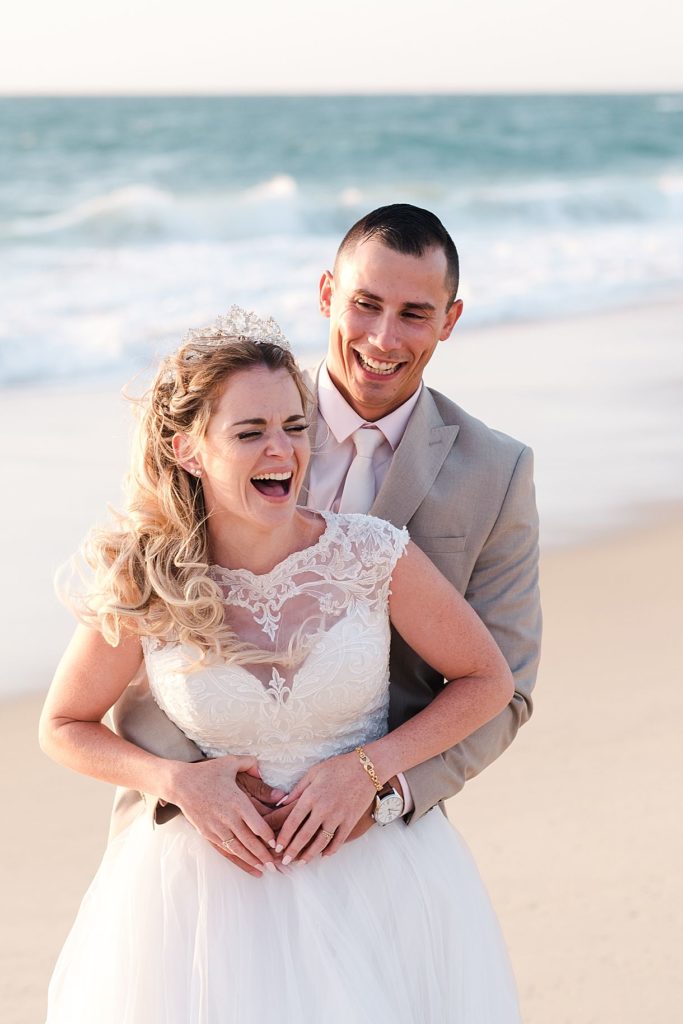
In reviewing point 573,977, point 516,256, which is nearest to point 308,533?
point 573,977

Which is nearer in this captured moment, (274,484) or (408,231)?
(274,484)

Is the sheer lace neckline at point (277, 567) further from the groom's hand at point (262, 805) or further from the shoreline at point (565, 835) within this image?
the shoreline at point (565, 835)

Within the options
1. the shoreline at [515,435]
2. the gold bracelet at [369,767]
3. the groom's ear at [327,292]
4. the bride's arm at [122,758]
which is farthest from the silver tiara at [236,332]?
the shoreline at [515,435]

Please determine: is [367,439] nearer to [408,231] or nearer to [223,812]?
[408,231]

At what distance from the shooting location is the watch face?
2.81m

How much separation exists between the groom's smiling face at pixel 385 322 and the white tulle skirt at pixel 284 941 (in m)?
1.09

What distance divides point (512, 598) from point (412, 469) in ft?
1.27

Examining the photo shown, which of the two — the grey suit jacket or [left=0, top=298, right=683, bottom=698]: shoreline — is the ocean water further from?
the grey suit jacket

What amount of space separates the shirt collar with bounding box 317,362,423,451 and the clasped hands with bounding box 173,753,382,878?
2.97 feet

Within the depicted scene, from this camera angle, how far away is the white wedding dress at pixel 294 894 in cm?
264

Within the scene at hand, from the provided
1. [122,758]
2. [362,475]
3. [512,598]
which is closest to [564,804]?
[512,598]

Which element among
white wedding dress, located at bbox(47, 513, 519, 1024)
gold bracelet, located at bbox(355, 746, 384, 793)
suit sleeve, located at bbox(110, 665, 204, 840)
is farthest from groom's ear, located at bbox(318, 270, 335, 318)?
gold bracelet, located at bbox(355, 746, 384, 793)

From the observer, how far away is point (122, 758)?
278 centimetres

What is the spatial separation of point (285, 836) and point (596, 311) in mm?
11765
